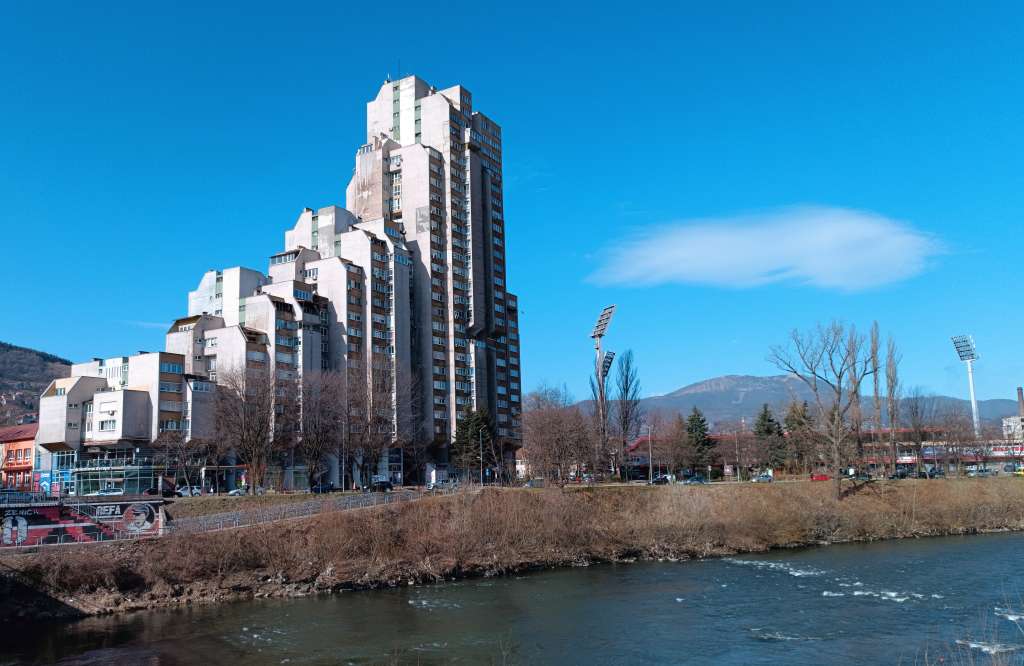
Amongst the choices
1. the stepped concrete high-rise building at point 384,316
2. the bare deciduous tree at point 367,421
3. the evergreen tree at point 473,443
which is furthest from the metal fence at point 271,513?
the evergreen tree at point 473,443

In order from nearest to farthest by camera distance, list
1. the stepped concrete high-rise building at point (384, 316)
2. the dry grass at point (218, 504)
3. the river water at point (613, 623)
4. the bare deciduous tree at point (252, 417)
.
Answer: the river water at point (613, 623)
the dry grass at point (218, 504)
the bare deciduous tree at point (252, 417)
the stepped concrete high-rise building at point (384, 316)

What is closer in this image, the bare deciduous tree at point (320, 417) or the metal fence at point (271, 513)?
the metal fence at point (271, 513)

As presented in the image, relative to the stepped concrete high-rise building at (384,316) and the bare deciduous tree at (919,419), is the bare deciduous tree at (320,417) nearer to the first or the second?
the stepped concrete high-rise building at (384,316)

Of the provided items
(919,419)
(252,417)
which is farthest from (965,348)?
(252,417)

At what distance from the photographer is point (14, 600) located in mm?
43000

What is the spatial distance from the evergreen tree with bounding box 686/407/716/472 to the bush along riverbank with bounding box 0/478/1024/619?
34.1 metres

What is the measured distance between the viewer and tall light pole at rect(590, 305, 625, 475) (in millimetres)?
101475

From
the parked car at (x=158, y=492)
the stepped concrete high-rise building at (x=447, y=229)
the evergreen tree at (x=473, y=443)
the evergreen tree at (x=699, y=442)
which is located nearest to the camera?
the parked car at (x=158, y=492)

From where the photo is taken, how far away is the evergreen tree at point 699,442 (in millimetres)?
111688

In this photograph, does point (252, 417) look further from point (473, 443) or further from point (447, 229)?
point (447, 229)

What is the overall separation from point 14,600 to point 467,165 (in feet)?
316

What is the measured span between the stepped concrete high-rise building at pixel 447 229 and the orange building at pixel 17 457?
54573mm

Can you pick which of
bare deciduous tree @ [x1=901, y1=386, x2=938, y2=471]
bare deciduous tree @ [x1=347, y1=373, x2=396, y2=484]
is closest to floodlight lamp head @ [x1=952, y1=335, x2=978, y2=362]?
bare deciduous tree @ [x1=901, y1=386, x2=938, y2=471]

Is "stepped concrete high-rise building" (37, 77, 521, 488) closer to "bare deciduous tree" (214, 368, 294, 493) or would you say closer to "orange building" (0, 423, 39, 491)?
"bare deciduous tree" (214, 368, 294, 493)
